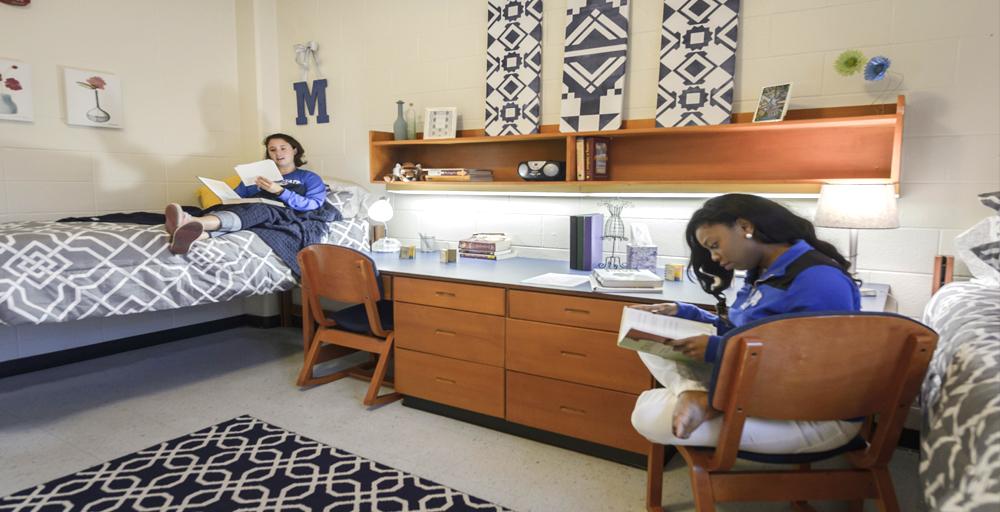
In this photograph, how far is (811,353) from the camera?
1270 mm

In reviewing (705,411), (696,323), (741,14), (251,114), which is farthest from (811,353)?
(251,114)

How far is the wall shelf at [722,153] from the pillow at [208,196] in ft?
4.48

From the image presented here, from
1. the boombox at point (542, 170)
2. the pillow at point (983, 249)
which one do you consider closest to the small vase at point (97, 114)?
the boombox at point (542, 170)

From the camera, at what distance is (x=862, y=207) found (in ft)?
6.79

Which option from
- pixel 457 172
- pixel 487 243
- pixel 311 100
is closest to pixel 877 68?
pixel 487 243

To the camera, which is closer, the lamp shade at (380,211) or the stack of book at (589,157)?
the stack of book at (589,157)

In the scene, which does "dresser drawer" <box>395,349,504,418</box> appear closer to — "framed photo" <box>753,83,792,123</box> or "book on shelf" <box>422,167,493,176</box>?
"book on shelf" <box>422,167,493,176</box>

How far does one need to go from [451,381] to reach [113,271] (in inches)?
57.4

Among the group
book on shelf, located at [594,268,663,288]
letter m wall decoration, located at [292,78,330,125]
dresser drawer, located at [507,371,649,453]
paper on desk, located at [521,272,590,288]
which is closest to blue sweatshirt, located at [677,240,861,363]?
book on shelf, located at [594,268,663,288]

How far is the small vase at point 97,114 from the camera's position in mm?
3418

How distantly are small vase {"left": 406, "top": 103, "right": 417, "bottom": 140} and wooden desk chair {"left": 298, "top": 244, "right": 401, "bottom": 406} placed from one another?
0.99 meters

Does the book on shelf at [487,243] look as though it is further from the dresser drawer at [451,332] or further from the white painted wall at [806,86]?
the dresser drawer at [451,332]

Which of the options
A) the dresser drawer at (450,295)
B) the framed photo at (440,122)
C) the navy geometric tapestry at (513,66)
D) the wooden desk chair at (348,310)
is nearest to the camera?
the dresser drawer at (450,295)

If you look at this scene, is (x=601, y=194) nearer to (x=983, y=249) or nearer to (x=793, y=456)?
(x=983, y=249)
